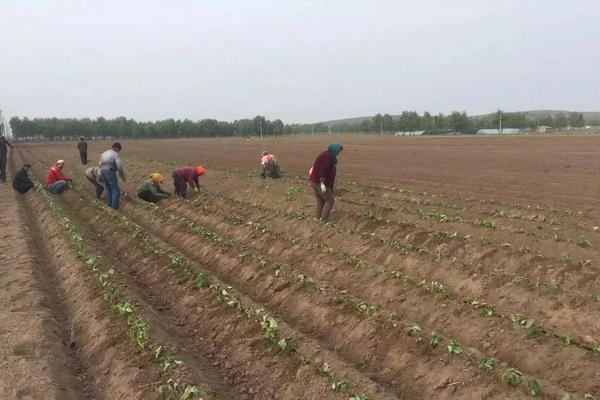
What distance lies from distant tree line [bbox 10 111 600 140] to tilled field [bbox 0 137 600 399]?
10764cm

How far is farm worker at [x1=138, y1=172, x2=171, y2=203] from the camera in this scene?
560 inches

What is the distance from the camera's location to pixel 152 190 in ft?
46.8

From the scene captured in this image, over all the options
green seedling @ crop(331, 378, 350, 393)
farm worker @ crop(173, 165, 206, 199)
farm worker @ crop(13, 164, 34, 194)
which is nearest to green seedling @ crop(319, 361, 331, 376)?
green seedling @ crop(331, 378, 350, 393)

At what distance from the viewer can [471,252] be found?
8.24m

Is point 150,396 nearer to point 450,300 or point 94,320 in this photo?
point 94,320

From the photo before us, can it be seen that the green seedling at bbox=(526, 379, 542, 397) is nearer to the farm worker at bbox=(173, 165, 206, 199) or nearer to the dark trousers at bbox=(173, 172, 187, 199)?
the farm worker at bbox=(173, 165, 206, 199)

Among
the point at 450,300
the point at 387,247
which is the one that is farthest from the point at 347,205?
the point at 450,300

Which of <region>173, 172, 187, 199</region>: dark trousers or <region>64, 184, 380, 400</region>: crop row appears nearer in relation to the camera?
<region>64, 184, 380, 400</region>: crop row

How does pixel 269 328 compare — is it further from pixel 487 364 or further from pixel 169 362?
pixel 487 364

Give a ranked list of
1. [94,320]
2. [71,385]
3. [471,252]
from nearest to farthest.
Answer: [71,385] → [94,320] → [471,252]

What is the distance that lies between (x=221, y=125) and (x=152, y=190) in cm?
12602

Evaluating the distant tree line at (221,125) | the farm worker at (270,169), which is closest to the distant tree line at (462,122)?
the distant tree line at (221,125)

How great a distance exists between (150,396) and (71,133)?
440 feet

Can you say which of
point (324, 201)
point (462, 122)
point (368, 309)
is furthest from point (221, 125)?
point (368, 309)
